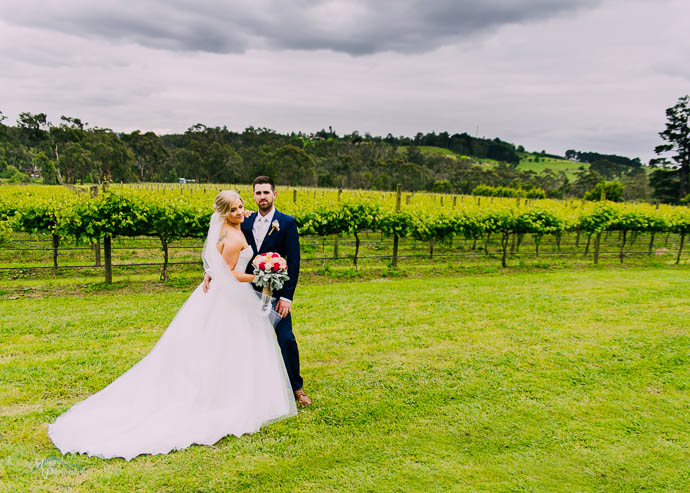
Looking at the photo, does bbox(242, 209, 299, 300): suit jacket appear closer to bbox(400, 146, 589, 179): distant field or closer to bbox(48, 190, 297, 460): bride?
bbox(48, 190, 297, 460): bride

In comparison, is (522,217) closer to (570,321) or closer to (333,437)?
(570,321)

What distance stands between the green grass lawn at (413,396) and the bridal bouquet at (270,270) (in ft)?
4.30

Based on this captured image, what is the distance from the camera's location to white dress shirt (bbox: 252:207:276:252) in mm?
4027

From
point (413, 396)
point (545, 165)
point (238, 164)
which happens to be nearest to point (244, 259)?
point (413, 396)

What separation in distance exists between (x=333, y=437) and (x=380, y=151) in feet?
233

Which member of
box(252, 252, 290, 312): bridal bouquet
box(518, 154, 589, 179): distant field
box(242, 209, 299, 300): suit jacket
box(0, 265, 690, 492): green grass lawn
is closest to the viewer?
box(0, 265, 690, 492): green grass lawn

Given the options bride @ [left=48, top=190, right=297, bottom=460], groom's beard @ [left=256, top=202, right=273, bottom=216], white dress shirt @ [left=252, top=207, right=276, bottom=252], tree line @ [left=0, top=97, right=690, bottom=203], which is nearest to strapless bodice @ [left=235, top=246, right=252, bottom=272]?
bride @ [left=48, top=190, right=297, bottom=460]

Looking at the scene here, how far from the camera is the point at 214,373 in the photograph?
3744 millimetres

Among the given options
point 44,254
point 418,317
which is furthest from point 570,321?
point 44,254

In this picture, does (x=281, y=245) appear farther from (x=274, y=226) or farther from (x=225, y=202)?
(x=225, y=202)

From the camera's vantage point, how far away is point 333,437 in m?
3.66

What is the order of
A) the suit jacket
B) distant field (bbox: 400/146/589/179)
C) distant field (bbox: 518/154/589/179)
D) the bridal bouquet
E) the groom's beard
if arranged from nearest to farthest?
the bridal bouquet
the groom's beard
the suit jacket
distant field (bbox: 518/154/589/179)
distant field (bbox: 400/146/589/179)

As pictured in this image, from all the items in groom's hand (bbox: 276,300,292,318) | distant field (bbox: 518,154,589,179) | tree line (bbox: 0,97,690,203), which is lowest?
groom's hand (bbox: 276,300,292,318)

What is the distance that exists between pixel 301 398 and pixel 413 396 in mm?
1224
